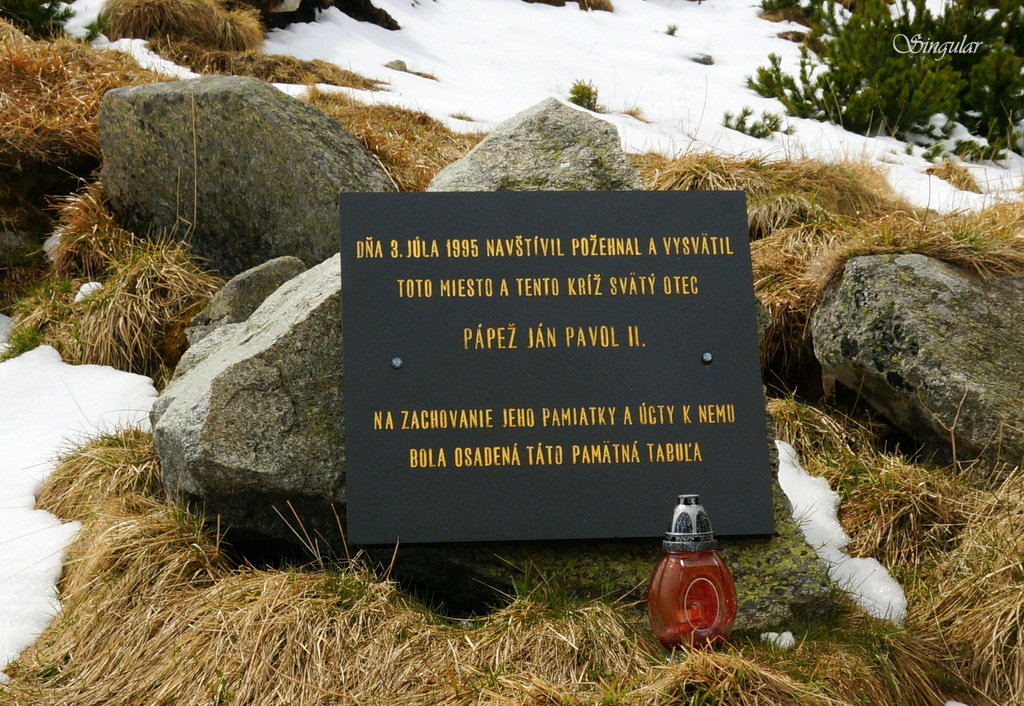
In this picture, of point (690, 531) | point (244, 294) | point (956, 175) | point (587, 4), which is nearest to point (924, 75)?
point (956, 175)

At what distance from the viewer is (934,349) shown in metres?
4.19

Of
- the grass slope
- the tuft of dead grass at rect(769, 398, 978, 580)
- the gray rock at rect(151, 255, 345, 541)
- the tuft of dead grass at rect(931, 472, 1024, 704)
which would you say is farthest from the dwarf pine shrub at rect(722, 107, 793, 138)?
the gray rock at rect(151, 255, 345, 541)

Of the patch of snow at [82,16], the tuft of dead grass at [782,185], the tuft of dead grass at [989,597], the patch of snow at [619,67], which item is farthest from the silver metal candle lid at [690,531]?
the patch of snow at [82,16]

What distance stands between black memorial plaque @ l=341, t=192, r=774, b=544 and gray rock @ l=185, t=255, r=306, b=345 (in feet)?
4.57

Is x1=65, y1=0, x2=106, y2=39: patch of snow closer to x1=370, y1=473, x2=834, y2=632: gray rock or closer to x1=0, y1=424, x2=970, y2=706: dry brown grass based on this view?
x1=0, y1=424, x2=970, y2=706: dry brown grass

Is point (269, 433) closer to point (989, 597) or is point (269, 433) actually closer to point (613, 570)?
point (613, 570)

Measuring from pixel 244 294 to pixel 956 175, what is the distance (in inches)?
247

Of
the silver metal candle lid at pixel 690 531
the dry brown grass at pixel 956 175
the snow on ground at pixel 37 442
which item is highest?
the silver metal candle lid at pixel 690 531

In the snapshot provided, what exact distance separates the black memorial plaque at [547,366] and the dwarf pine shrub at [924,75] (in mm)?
6188

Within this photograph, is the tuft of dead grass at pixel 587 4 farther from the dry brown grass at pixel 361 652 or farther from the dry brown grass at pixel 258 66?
the dry brown grass at pixel 361 652

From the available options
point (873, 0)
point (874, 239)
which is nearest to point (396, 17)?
point (873, 0)

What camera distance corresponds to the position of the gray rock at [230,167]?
207 inches

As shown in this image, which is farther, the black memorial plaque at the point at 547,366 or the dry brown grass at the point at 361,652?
the black memorial plaque at the point at 547,366

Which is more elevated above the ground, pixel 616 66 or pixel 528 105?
pixel 528 105
